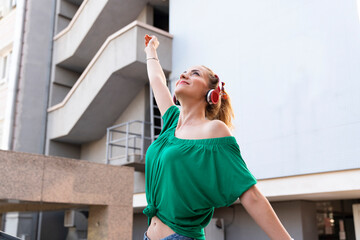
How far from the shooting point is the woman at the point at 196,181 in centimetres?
167

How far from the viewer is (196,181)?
5.82ft

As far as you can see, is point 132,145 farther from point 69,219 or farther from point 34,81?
point 34,81

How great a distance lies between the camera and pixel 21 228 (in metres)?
15.1

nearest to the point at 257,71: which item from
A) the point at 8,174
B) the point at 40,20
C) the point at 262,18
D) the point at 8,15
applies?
the point at 262,18

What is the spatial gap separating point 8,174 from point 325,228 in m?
8.99

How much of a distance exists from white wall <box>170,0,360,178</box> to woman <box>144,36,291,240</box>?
→ 759 centimetres

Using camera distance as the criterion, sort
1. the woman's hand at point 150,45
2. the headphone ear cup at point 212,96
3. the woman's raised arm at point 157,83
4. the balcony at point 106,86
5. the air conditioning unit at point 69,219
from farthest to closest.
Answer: the air conditioning unit at point 69,219
the balcony at point 106,86
the woman's hand at point 150,45
the woman's raised arm at point 157,83
the headphone ear cup at point 212,96

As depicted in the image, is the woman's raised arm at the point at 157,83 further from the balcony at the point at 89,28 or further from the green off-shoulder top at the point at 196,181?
the balcony at the point at 89,28

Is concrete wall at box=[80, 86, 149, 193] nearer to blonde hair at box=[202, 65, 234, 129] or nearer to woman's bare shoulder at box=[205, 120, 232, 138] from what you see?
blonde hair at box=[202, 65, 234, 129]

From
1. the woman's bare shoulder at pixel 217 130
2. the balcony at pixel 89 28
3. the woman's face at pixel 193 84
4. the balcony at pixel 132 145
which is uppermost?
the balcony at pixel 89 28

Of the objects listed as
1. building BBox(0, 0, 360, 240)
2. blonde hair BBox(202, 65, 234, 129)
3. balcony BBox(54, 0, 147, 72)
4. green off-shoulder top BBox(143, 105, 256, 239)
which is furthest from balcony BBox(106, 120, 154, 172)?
green off-shoulder top BBox(143, 105, 256, 239)

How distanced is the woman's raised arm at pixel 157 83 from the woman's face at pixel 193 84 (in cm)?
35

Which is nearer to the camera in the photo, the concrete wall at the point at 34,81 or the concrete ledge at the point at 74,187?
the concrete ledge at the point at 74,187

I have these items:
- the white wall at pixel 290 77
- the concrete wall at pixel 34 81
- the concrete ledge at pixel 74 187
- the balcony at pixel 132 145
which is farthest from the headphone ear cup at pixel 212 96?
the concrete wall at pixel 34 81
